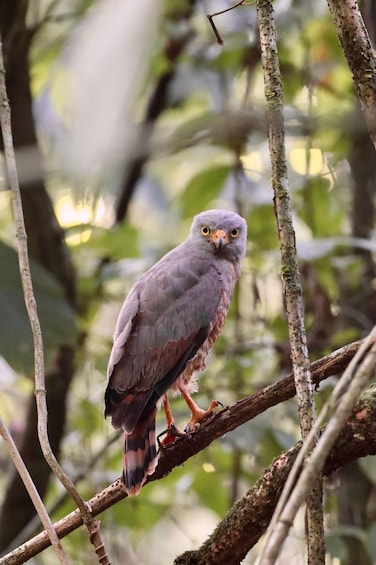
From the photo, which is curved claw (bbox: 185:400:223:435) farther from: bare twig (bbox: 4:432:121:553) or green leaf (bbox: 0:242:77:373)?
bare twig (bbox: 4:432:121:553)

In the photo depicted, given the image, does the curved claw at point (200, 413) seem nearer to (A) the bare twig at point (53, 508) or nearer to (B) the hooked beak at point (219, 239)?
(A) the bare twig at point (53, 508)

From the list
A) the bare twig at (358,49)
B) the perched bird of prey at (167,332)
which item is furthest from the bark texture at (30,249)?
the bare twig at (358,49)

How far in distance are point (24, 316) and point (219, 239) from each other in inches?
45.7

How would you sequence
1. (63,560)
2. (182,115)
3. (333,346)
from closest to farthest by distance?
(63,560) → (333,346) → (182,115)

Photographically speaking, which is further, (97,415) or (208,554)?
(97,415)

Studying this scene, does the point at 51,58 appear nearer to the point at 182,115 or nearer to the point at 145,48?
the point at 182,115

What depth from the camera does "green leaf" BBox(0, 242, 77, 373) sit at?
11.1ft

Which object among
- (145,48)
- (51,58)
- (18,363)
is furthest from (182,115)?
(145,48)

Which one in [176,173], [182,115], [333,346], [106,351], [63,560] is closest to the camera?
[63,560]

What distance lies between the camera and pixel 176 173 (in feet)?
24.0

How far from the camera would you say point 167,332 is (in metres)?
3.57

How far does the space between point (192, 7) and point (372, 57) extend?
3.51 metres

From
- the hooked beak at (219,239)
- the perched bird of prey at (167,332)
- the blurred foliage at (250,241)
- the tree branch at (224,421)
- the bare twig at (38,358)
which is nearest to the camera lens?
the bare twig at (38,358)

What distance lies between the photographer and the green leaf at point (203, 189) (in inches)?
188
